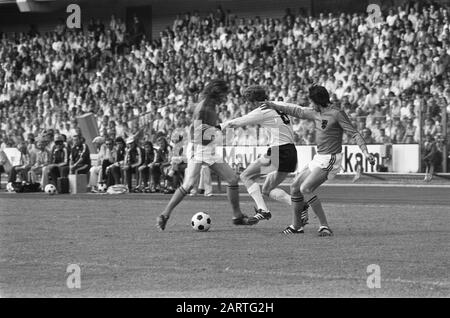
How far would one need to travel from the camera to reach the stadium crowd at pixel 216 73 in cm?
2830

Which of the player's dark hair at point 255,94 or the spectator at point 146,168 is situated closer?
the player's dark hair at point 255,94

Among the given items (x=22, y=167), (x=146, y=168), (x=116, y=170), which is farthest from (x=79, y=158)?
(x=22, y=167)

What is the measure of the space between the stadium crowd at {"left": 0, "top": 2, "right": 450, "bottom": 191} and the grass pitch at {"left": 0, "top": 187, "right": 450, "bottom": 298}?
9.48 meters

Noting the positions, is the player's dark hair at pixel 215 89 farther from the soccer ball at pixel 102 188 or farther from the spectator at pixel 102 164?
the spectator at pixel 102 164

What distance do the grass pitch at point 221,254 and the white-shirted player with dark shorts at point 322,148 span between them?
433mm

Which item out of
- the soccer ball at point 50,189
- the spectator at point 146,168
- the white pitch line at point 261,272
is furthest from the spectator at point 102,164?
the white pitch line at point 261,272

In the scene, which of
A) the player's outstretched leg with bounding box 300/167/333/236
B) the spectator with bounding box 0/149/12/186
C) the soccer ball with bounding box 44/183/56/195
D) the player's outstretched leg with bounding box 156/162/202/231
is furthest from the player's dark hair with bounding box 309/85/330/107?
the spectator with bounding box 0/149/12/186

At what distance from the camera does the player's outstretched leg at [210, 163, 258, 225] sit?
575 inches

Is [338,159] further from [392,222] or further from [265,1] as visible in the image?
[265,1]

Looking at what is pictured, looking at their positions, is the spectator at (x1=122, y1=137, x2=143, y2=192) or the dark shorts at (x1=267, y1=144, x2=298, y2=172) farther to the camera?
the spectator at (x1=122, y1=137, x2=143, y2=192)

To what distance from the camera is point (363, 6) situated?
1366 inches

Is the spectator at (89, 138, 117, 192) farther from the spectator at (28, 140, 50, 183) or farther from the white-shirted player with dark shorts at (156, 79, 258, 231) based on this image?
the white-shirted player with dark shorts at (156, 79, 258, 231)

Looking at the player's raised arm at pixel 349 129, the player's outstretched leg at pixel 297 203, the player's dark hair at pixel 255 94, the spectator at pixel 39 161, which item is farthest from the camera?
the spectator at pixel 39 161
